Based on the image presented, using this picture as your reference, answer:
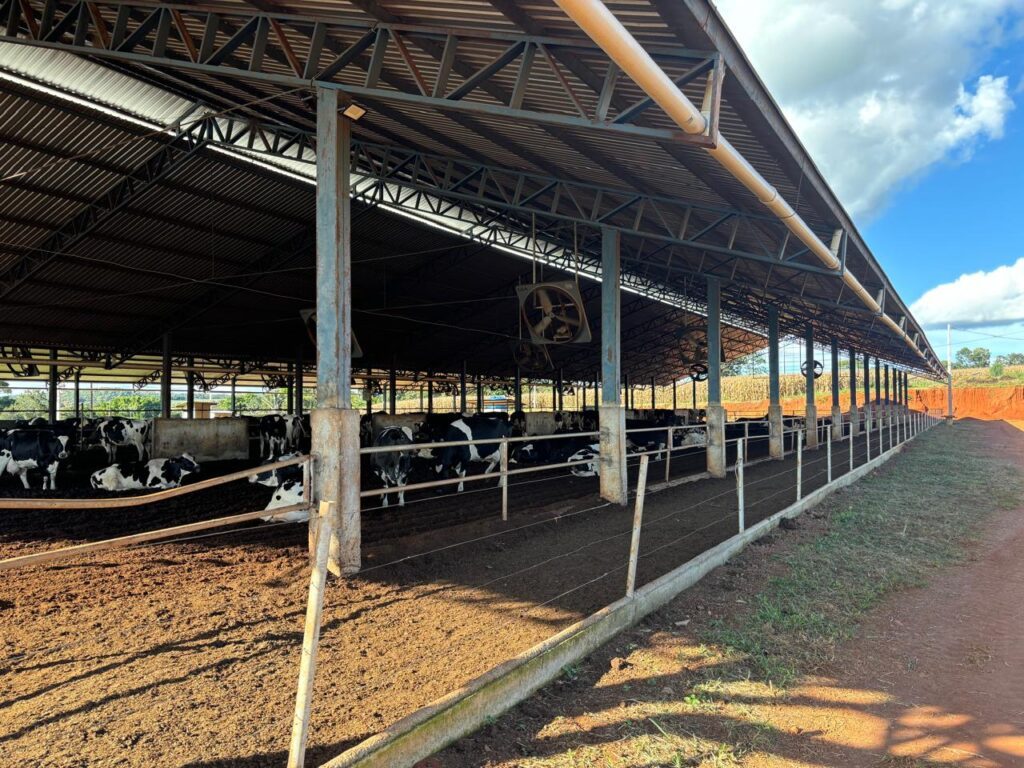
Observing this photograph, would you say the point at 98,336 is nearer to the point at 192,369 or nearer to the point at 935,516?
the point at 192,369

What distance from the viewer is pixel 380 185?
39.2ft

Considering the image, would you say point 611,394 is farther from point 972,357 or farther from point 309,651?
point 972,357

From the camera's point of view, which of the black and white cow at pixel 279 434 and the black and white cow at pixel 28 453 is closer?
the black and white cow at pixel 28 453

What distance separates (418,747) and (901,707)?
110 inches

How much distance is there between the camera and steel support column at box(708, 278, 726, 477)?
13.8 meters

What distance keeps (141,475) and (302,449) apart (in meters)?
6.80

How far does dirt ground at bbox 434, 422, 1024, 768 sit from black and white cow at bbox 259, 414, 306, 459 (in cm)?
1413

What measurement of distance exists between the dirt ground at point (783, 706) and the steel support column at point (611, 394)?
4835 millimetres

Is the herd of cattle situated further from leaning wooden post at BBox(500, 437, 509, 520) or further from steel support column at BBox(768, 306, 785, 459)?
steel support column at BBox(768, 306, 785, 459)

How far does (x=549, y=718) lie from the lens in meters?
3.33

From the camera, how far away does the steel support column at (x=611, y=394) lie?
33.1 feet

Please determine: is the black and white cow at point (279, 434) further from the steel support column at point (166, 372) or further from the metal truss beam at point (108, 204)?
the metal truss beam at point (108, 204)

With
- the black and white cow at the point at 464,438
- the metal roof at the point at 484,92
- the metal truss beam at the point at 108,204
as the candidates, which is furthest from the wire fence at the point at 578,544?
the metal truss beam at the point at 108,204

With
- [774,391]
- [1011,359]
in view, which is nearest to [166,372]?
[774,391]
